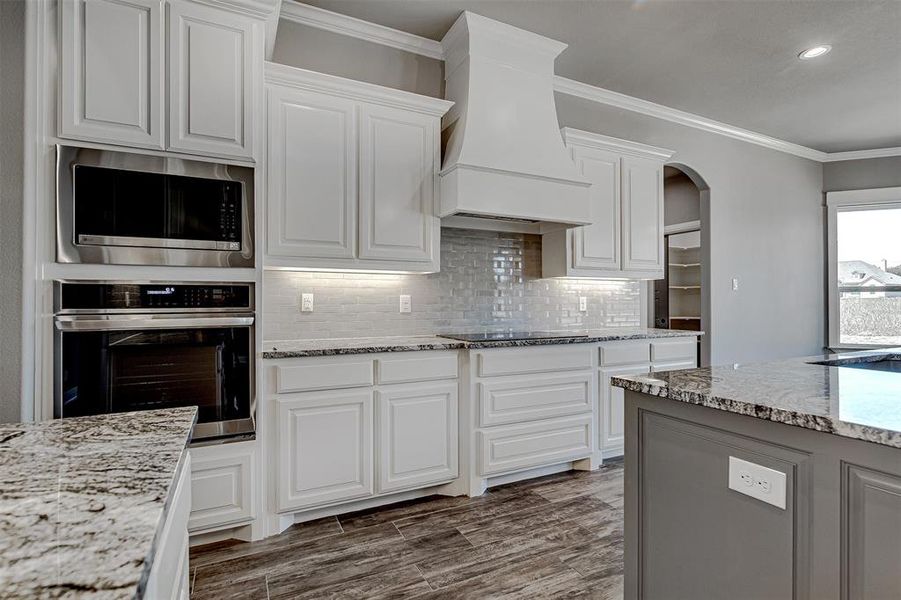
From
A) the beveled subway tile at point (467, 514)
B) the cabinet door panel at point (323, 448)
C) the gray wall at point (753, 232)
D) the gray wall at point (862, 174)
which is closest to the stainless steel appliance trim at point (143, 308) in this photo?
the cabinet door panel at point (323, 448)

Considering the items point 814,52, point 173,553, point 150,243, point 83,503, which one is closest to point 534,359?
point 150,243

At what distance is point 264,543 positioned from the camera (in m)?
2.28

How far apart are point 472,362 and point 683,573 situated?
1.60 meters

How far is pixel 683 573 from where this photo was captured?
1.33 meters

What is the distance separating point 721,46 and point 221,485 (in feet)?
13.0

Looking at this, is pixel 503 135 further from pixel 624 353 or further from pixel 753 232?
pixel 753 232

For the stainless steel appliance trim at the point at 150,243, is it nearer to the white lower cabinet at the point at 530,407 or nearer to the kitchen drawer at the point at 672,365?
the white lower cabinet at the point at 530,407

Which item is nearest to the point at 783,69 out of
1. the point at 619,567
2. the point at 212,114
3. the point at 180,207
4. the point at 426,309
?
the point at 426,309

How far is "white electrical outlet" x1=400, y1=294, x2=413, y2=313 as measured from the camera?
322cm

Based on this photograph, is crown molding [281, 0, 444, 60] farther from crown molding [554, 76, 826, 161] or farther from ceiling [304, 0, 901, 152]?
crown molding [554, 76, 826, 161]

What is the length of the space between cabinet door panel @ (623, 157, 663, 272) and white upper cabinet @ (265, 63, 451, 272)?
1.63m

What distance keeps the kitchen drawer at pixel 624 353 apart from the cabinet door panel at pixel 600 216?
620 millimetres

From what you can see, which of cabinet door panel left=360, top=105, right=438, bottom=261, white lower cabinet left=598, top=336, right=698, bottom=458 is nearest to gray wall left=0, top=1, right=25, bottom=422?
cabinet door panel left=360, top=105, right=438, bottom=261

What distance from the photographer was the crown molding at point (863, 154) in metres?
5.21
